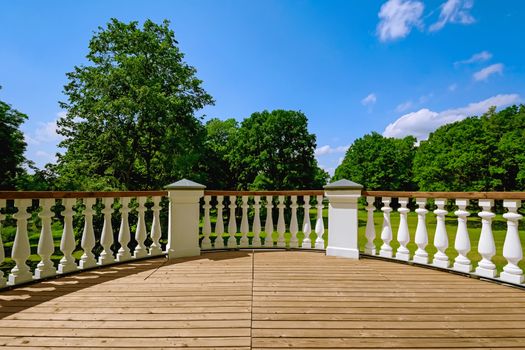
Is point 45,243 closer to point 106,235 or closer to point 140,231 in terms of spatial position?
point 106,235

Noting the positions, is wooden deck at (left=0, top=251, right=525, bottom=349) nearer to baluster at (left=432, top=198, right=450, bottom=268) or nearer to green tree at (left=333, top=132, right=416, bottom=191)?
baluster at (left=432, top=198, right=450, bottom=268)

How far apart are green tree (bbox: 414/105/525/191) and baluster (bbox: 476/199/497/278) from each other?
57.8ft

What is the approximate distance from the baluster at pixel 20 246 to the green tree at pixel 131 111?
27.6 ft

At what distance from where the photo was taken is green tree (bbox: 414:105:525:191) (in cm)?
1688

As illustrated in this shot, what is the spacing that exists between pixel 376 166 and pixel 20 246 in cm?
2670

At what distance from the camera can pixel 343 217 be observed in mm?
3635

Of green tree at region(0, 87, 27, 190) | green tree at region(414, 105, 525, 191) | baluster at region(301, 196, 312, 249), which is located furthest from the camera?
green tree at region(414, 105, 525, 191)

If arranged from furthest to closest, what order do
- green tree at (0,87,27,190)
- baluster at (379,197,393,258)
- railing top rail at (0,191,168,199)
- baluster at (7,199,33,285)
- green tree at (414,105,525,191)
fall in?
green tree at (414,105,525,191), green tree at (0,87,27,190), baluster at (379,197,393,258), baluster at (7,199,33,285), railing top rail at (0,191,168,199)

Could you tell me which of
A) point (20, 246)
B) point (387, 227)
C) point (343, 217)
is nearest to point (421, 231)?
point (387, 227)

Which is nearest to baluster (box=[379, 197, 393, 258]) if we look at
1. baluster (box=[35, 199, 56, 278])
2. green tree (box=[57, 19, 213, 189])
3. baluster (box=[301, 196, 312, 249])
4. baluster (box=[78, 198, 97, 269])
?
baluster (box=[301, 196, 312, 249])

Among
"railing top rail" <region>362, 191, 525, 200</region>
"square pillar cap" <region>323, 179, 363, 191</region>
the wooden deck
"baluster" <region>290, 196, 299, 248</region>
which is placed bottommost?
the wooden deck

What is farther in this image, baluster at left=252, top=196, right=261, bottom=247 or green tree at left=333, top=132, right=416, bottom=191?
green tree at left=333, top=132, right=416, bottom=191

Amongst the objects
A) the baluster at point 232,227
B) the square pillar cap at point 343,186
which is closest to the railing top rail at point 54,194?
the baluster at point 232,227

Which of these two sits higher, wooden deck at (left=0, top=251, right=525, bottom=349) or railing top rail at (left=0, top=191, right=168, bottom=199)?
railing top rail at (left=0, top=191, right=168, bottom=199)
